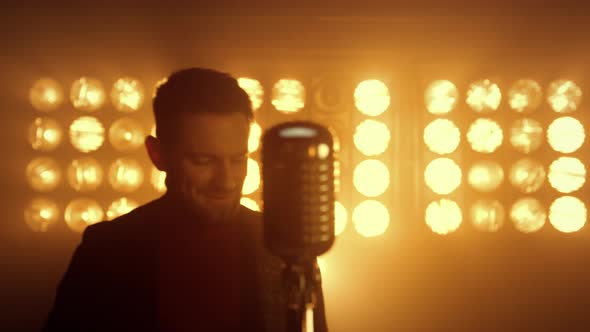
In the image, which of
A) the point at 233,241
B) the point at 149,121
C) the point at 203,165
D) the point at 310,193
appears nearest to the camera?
the point at 310,193

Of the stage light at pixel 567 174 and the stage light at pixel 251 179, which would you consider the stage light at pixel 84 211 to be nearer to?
the stage light at pixel 251 179

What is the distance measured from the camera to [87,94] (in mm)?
1210

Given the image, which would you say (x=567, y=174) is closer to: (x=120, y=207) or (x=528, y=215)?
(x=528, y=215)

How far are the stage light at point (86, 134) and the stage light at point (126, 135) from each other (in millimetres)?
32

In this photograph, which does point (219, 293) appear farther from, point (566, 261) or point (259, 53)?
point (566, 261)

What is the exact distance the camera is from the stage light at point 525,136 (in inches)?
47.9

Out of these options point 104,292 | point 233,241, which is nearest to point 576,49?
point 233,241

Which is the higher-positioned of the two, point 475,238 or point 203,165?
point 203,165

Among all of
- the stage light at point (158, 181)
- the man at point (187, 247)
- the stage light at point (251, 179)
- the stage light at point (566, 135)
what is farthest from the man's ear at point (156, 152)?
the stage light at point (566, 135)

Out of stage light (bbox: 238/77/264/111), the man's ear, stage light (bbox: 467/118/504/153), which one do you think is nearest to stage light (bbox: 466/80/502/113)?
stage light (bbox: 467/118/504/153)

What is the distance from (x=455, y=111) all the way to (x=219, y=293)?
75cm

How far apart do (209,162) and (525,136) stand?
816 millimetres

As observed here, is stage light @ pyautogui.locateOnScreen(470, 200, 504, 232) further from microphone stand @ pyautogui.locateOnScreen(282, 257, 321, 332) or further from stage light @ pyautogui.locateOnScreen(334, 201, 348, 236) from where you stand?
microphone stand @ pyautogui.locateOnScreen(282, 257, 321, 332)

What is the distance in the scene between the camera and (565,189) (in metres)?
1.22
